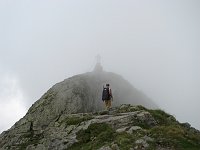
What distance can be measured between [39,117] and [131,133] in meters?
23.0

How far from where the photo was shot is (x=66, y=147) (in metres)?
40.3

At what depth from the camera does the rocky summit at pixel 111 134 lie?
35.4 metres

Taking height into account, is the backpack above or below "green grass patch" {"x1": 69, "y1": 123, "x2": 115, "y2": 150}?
above

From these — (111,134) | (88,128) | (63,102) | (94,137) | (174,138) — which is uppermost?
(63,102)

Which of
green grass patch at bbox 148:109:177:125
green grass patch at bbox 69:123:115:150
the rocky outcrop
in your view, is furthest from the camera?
the rocky outcrop

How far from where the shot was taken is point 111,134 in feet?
126

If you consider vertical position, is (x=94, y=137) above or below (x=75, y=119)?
below

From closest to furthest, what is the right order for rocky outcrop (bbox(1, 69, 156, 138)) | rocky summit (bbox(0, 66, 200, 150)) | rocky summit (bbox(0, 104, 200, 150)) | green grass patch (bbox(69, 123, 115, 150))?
rocky summit (bbox(0, 104, 200, 150)) < rocky summit (bbox(0, 66, 200, 150)) < green grass patch (bbox(69, 123, 115, 150)) < rocky outcrop (bbox(1, 69, 156, 138))

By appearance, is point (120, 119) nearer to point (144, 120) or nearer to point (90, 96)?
point (144, 120)

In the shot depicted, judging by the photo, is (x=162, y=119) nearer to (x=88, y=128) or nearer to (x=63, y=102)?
(x=88, y=128)

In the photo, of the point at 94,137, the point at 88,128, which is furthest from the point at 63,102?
the point at 94,137

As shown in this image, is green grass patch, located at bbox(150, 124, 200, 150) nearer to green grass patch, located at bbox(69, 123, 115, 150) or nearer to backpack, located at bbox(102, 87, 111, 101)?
green grass patch, located at bbox(69, 123, 115, 150)

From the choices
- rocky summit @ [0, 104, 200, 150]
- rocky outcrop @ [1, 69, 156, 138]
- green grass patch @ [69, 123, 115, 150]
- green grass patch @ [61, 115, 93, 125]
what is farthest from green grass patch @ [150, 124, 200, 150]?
rocky outcrop @ [1, 69, 156, 138]

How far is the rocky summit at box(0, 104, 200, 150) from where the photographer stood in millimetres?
35406
